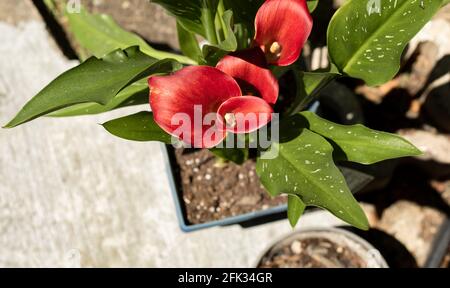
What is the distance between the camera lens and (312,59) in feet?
3.47

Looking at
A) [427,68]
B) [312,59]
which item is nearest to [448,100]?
[427,68]

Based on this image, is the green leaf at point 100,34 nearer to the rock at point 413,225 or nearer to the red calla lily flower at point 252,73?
the red calla lily flower at point 252,73

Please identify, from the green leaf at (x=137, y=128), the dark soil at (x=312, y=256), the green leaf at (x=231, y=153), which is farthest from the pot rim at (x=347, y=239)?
the green leaf at (x=137, y=128)

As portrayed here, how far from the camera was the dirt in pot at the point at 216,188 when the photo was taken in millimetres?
910

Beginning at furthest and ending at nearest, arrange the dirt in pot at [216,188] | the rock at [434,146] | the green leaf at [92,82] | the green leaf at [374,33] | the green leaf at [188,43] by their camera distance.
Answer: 1. the rock at [434,146]
2. the dirt in pot at [216,188]
3. the green leaf at [188,43]
4. the green leaf at [374,33]
5. the green leaf at [92,82]

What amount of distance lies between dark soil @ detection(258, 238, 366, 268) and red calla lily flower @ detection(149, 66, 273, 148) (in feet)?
1.27

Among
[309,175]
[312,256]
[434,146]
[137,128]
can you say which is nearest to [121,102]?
[137,128]

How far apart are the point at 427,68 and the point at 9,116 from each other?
0.88m

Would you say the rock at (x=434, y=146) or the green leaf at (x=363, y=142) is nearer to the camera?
the green leaf at (x=363, y=142)

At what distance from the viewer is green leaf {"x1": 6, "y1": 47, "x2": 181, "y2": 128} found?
548 millimetres

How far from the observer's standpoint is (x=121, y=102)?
0.70 m

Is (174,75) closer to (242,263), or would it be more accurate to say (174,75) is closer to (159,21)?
(242,263)

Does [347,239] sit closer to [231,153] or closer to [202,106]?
[231,153]

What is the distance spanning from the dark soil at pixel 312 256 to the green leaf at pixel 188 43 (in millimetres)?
366
